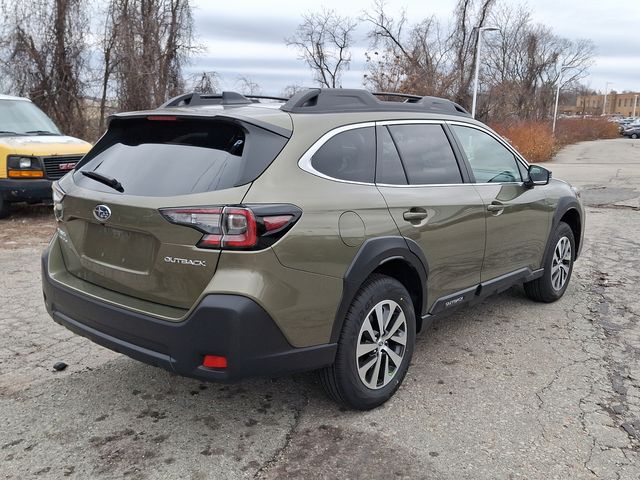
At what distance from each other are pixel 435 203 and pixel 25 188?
7076mm

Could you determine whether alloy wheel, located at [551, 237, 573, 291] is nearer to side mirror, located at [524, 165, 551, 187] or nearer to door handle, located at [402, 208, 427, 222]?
side mirror, located at [524, 165, 551, 187]

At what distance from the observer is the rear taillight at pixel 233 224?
109 inches

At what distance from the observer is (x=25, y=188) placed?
870 cm

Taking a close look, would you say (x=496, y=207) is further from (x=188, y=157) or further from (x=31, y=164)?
(x=31, y=164)

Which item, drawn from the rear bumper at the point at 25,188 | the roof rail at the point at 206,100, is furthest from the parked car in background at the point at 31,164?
the roof rail at the point at 206,100

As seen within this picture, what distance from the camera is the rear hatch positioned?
285 cm

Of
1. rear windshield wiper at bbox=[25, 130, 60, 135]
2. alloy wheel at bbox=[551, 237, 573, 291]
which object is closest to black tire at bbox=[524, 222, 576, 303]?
alloy wheel at bbox=[551, 237, 573, 291]

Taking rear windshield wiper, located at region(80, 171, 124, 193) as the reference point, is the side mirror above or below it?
below

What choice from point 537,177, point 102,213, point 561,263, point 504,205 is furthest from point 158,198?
point 561,263

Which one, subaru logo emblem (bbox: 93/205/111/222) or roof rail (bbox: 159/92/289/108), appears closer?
subaru logo emblem (bbox: 93/205/111/222)

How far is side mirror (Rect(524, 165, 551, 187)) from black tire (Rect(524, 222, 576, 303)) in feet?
1.82

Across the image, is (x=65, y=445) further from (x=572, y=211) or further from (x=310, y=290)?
(x=572, y=211)

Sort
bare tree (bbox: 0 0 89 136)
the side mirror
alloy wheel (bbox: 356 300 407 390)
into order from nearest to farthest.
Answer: alloy wheel (bbox: 356 300 407 390) < the side mirror < bare tree (bbox: 0 0 89 136)

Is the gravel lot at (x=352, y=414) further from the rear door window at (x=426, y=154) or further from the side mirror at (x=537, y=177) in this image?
the rear door window at (x=426, y=154)
